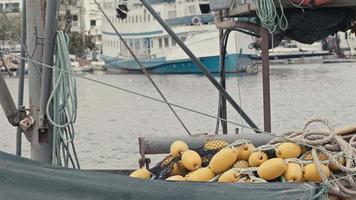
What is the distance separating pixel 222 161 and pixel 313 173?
2.18 ft

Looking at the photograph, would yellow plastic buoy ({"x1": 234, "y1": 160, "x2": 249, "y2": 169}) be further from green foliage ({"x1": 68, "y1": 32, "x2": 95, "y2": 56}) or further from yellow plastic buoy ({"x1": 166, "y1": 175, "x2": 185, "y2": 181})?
green foliage ({"x1": 68, "y1": 32, "x2": 95, "y2": 56})

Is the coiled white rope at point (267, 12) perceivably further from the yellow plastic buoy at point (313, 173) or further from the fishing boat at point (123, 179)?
the yellow plastic buoy at point (313, 173)

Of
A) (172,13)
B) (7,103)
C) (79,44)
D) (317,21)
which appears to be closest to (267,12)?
(317,21)

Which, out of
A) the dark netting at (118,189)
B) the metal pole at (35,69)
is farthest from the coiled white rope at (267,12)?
the dark netting at (118,189)

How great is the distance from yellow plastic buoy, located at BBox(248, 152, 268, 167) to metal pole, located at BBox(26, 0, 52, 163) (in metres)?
2.83

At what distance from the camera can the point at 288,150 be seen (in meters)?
5.32

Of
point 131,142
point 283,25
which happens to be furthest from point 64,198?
point 131,142

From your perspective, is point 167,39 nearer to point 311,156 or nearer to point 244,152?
point 244,152

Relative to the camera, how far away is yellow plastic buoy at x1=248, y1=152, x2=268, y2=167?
5.23 metres

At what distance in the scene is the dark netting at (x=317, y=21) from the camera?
7.88 meters

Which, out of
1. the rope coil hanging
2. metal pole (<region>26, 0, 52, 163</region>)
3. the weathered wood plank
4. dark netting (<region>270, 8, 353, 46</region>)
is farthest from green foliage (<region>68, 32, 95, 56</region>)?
the rope coil hanging

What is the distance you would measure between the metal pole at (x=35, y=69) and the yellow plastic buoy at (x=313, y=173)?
10.6ft

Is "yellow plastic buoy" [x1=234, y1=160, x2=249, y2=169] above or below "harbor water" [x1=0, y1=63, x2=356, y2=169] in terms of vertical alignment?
above

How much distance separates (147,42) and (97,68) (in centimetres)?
1662
